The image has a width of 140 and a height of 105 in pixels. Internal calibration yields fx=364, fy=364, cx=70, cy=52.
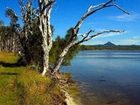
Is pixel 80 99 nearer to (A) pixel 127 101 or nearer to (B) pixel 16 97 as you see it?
(A) pixel 127 101

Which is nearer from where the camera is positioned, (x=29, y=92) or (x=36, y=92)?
(x=29, y=92)

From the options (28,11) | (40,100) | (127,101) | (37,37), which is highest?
(28,11)

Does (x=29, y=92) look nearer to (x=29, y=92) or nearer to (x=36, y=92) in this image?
(x=29, y=92)

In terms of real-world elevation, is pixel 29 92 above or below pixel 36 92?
above

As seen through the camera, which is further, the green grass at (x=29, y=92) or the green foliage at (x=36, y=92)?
the green foliage at (x=36, y=92)

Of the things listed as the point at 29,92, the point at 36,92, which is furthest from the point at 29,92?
the point at 36,92

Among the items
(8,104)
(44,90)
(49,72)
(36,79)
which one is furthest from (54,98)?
(49,72)

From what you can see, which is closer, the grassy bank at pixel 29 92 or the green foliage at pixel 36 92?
the grassy bank at pixel 29 92

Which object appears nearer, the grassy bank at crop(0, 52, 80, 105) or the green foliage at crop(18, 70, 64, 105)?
the grassy bank at crop(0, 52, 80, 105)

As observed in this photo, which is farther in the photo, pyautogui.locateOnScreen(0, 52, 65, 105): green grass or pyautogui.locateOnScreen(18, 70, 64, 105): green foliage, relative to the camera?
pyautogui.locateOnScreen(18, 70, 64, 105): green foliage

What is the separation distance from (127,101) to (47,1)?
40.3 ft

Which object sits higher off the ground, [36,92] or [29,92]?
[29,92]

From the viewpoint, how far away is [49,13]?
112 ft

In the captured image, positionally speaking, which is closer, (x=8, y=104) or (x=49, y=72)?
(x=8, y=104)
